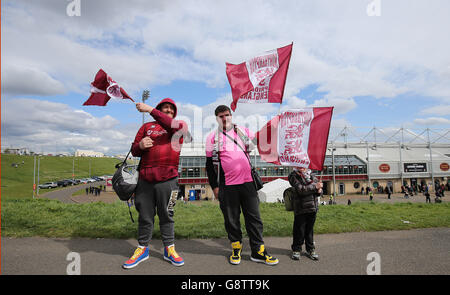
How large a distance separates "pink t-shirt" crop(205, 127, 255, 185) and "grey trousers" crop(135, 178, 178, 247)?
0.84m

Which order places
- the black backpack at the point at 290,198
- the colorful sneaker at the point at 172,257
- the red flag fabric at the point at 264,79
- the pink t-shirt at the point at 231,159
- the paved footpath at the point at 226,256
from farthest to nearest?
1. the red flag fabric at the point at 264,79
2. the black backpack at the point at 290,198
3. the pink t-shirt at the point at 231,159
4. the colorful sneaker at the point at 172,257
5. the paved footpath at the point at 226,256

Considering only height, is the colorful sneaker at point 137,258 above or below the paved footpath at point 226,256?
above

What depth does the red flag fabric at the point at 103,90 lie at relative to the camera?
3.73 meters

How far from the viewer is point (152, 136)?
355 cm

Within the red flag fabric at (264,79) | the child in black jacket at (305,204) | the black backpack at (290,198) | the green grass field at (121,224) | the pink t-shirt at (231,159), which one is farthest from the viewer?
the green grass field at (121,224)

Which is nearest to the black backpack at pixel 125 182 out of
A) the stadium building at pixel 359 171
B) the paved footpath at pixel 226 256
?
the paved footpath at pixel 226 256

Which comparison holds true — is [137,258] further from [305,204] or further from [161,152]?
[305,204]

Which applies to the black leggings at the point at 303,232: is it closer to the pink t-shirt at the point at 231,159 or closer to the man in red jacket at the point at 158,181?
the pink t-shirt at the point at 231,159

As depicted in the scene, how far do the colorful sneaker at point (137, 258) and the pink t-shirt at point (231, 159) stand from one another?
1510 millimetres
